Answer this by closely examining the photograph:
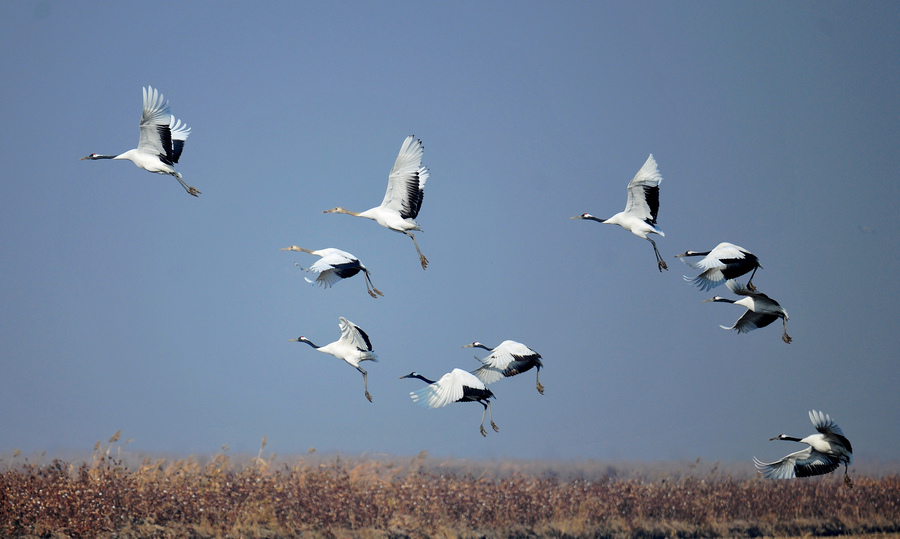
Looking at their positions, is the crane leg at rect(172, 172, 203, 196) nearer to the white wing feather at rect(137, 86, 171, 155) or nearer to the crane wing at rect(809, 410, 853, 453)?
the white wing feather at rect(137, 86, 171, 155)

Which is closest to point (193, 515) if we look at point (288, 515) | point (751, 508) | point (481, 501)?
point (288, 515)

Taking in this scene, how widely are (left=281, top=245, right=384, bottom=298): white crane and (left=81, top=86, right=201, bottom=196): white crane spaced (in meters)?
3.23

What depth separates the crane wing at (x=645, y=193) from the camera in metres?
15.0

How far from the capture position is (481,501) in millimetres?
19750

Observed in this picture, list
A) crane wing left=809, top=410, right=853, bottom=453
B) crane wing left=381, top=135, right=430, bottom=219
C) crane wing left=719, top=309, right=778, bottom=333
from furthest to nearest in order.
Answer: crane wing left=381, top=135, right=430, bottom=219
crane wing left=719, top=309, right=778, bottom=333
crane wing left=809, top=410, right=853, bottom=453

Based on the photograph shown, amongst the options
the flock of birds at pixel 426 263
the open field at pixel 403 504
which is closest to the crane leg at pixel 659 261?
the flock of birds at pixel 426 263

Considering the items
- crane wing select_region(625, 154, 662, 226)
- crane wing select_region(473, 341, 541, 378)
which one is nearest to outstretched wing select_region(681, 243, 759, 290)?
crane wing select_region(625, 154, 662, 226)

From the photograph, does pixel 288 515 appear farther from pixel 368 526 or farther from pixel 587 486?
pixel 587 486

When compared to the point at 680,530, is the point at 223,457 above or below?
above

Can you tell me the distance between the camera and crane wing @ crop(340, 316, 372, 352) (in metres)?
14.8

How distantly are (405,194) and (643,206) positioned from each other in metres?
4.70

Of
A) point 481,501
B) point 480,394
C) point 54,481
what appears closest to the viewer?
point 480,394

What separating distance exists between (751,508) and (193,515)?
1473 cm

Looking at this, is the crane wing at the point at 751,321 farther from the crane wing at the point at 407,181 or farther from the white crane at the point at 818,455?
the crane wing at the point at 407,181
